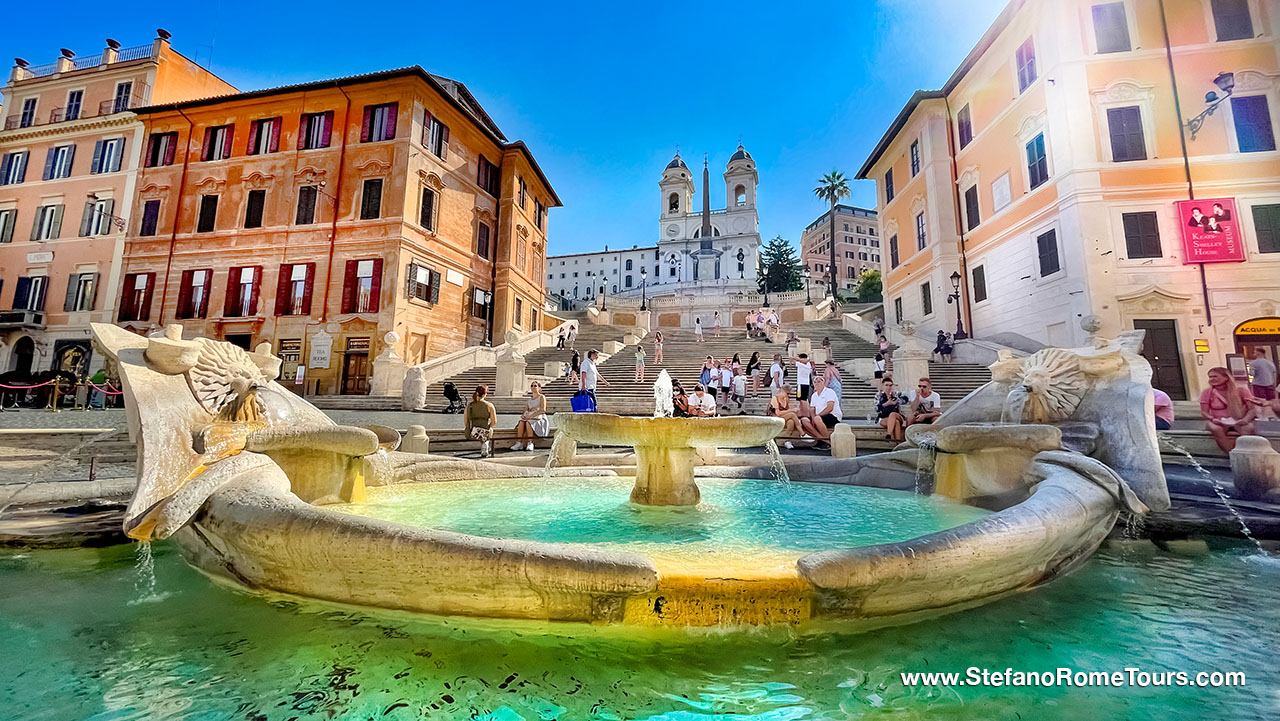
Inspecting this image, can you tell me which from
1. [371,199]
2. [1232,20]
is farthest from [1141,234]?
[371,199]

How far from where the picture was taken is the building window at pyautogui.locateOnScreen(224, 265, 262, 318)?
23.0 m

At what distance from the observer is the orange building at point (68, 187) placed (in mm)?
25109

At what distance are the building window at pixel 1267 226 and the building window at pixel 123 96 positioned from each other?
46909 mm

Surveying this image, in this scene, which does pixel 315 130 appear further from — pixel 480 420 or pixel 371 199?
pixel 480 420

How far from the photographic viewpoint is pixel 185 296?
77.6ft

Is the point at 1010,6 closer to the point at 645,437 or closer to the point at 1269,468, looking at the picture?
the point at 1269,468

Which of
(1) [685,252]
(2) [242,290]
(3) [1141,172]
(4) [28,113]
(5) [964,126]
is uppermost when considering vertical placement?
(1) [685,252]

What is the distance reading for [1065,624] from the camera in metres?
2.60

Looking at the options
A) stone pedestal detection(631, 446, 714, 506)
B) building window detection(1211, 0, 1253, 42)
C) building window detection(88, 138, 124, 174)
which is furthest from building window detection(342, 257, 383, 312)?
building window detection(1211, 0, 1253, 42)

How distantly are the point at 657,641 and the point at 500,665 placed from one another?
67 cm

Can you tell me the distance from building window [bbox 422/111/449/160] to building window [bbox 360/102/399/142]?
128cm

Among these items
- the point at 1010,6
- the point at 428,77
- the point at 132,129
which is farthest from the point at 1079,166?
the point at 132,129

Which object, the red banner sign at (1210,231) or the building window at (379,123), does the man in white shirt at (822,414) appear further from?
the building window at (379,123)

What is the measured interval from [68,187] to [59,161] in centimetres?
196
